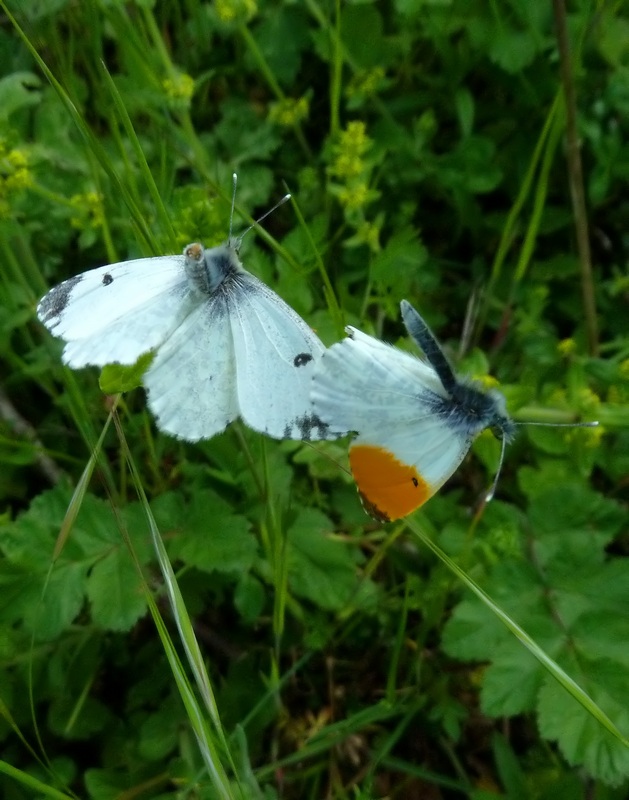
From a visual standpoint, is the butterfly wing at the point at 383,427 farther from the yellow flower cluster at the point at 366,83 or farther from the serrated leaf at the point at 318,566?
the yellow flower cluster at the point at 366,83

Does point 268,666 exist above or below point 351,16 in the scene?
below

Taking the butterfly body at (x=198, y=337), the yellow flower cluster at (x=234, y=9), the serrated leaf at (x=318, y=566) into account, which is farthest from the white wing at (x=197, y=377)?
the yellow flower cluster at (x=234, y=9)

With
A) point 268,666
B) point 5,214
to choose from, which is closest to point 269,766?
point 268,666

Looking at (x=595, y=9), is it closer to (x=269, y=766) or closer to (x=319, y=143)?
(x=319, y=143)

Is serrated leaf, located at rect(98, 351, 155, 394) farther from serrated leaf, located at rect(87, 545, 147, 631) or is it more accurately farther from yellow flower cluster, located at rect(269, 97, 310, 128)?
yellow flower cluster, located at rect(269, 97, 310, 128)

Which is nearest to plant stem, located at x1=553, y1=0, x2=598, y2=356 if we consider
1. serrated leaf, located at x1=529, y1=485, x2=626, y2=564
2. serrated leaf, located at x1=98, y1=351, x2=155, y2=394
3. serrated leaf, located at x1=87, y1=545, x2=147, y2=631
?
serrated leaf, located at x1=529, y1=485, x2=626, y2=564

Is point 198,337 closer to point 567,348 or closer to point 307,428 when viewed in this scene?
point 307,428
